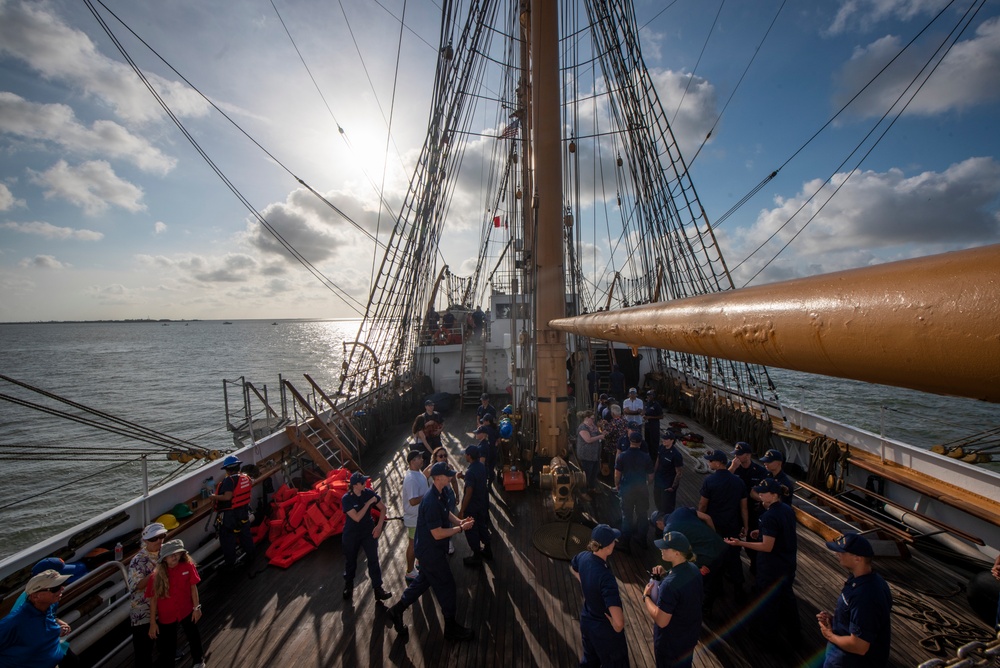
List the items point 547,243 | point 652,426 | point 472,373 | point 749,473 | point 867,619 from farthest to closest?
point 472,373
point 652,426
point 547,243
point 749,473
point 867,619

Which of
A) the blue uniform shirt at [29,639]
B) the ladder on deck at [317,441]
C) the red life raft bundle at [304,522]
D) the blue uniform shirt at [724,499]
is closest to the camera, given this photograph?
the blue uniform shirt at [29,639]

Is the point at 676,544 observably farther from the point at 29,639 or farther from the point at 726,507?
the point at 29,639

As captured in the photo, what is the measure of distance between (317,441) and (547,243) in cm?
582

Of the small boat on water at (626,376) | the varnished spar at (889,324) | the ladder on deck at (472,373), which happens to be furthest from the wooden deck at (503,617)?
the ladder on deck at (472,373)

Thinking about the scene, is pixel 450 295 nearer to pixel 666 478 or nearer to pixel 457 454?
pixel 457 454

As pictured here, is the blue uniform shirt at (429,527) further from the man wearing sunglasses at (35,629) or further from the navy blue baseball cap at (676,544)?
the man wearing sunglasses at (35,629)

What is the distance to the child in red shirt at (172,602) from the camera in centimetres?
378

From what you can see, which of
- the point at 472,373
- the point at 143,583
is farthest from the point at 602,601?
the point at 472,373

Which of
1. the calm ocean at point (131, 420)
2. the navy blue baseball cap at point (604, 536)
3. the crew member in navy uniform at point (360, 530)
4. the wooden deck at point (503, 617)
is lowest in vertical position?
the calm ocean at point (131, 420)

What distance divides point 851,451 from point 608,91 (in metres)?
12.1

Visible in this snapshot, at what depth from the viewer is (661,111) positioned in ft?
44.1

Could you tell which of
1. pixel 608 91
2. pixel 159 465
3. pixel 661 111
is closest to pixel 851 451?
pixel 661 111

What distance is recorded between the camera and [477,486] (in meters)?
5.25

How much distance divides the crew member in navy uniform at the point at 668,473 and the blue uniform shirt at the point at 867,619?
7.83ft
